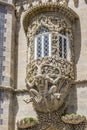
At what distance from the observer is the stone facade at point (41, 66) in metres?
17.4

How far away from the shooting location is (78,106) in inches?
688

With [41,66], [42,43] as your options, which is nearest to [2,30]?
[42,43]

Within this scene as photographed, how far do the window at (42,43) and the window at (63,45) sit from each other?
0.48 metres

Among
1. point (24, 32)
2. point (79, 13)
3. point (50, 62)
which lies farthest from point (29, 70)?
point (79, 13)

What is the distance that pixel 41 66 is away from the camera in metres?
17.8

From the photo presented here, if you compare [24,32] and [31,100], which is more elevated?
[24,32]

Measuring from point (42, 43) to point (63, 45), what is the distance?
3.19ft

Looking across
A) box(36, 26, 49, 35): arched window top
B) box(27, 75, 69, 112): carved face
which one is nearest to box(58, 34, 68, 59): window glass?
box(36, 26, 49, 35): arched window top

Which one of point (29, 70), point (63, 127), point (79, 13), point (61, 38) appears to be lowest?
point (63, 127)

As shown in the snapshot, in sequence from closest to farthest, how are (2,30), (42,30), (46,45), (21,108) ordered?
(21,108) → (46,45) → (42,30) → (2,30)

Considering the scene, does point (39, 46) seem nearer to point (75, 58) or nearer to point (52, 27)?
point (52, 27)

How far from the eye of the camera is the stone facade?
17422 mm

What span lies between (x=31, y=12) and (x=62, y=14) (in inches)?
57.5

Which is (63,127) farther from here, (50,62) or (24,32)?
(24,32)
